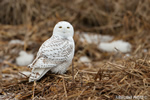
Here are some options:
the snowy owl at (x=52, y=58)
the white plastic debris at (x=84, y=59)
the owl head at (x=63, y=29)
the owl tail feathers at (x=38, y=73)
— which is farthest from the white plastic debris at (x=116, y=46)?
the owl tail feathers at (x=38, y=73)

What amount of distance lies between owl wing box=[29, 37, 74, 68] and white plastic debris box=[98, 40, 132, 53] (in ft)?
8.50

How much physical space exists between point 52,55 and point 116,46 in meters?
2.82

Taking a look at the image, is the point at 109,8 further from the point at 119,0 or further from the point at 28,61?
the point at 28,61

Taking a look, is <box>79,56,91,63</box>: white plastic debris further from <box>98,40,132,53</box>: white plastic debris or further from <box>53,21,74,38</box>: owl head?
<box>53,21,74,38</box>: owl head

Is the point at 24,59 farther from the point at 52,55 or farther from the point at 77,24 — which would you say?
the point at 52,55

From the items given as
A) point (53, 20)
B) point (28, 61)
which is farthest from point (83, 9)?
point (28, 61)

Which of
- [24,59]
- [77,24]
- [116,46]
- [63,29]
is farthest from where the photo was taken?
[77,24]

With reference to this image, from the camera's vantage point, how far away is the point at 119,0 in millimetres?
6598

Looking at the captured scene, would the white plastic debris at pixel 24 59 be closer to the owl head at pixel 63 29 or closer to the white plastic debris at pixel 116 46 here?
the white plastic debris at pixel 116 46

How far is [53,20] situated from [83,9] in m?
1.12

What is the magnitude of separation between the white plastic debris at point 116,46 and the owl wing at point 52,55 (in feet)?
8.50

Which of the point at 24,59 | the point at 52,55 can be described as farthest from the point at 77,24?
the point at 52,55

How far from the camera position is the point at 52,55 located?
10.4ft

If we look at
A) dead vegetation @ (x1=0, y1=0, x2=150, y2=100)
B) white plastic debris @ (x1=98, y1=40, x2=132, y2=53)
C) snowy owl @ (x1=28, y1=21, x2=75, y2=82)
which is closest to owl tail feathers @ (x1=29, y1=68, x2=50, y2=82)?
snowy owl @ (x1=28, y1=21, x2=75, y2=82)
